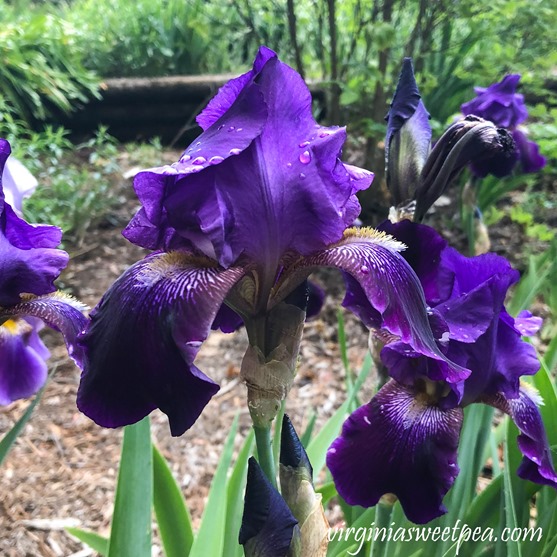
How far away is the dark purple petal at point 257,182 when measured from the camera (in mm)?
583

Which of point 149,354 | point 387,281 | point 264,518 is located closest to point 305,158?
point 387,281

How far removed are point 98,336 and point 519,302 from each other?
6.24 feet

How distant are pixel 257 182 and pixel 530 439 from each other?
2.18 feet

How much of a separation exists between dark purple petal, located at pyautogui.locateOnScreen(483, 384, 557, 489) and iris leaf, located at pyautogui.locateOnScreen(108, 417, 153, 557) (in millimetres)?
587

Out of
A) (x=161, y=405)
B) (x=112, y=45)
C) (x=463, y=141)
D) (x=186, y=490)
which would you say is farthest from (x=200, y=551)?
(x=112, y=45)

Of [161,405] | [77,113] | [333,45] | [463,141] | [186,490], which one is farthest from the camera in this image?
[77,113]

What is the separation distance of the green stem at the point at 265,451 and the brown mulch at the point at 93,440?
1.10 metres

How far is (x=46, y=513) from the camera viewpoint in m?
1.81

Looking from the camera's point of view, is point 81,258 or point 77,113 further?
point 77,113

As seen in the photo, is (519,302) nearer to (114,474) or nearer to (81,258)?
(114,474)

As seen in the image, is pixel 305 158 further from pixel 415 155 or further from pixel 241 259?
pixel 415 155

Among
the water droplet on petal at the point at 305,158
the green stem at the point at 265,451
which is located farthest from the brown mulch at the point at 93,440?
the water droplet on petal at the point at 305,158

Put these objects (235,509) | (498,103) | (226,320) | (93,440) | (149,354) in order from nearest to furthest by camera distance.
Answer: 1. (149,354)
2. (226,320)
3. (235,509)
4. (498,103)
5. (93,440)

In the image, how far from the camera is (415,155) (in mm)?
971
